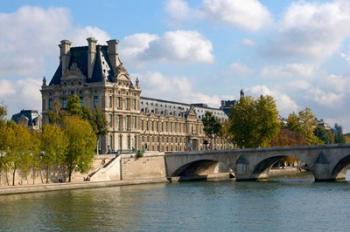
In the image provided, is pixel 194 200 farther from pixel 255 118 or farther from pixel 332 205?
pixel 255 118

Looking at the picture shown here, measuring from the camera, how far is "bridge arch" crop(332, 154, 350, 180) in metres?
72.2

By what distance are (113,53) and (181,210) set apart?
52.1 metres

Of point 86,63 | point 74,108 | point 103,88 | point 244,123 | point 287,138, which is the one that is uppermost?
point 86,63

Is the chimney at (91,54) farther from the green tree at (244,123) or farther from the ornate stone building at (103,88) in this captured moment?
the green tree at (244,123)

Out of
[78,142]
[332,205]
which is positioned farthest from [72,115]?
[332,205]

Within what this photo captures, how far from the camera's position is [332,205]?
45.2 meters

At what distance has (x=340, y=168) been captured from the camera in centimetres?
7400

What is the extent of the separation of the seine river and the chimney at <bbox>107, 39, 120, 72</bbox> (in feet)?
115

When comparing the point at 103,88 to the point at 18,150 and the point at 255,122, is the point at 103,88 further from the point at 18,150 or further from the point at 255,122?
the point at 18,150

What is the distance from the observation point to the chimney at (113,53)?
92812mm

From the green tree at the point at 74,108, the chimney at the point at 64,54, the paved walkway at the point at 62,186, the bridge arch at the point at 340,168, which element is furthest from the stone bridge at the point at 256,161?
the chimney at the point at 64,54

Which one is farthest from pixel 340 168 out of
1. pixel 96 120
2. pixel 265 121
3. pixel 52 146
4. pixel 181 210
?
pixel 181 210

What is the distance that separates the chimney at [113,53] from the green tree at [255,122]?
17008 mm

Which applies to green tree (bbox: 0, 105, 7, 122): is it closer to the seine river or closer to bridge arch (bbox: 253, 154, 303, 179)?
the seine river
